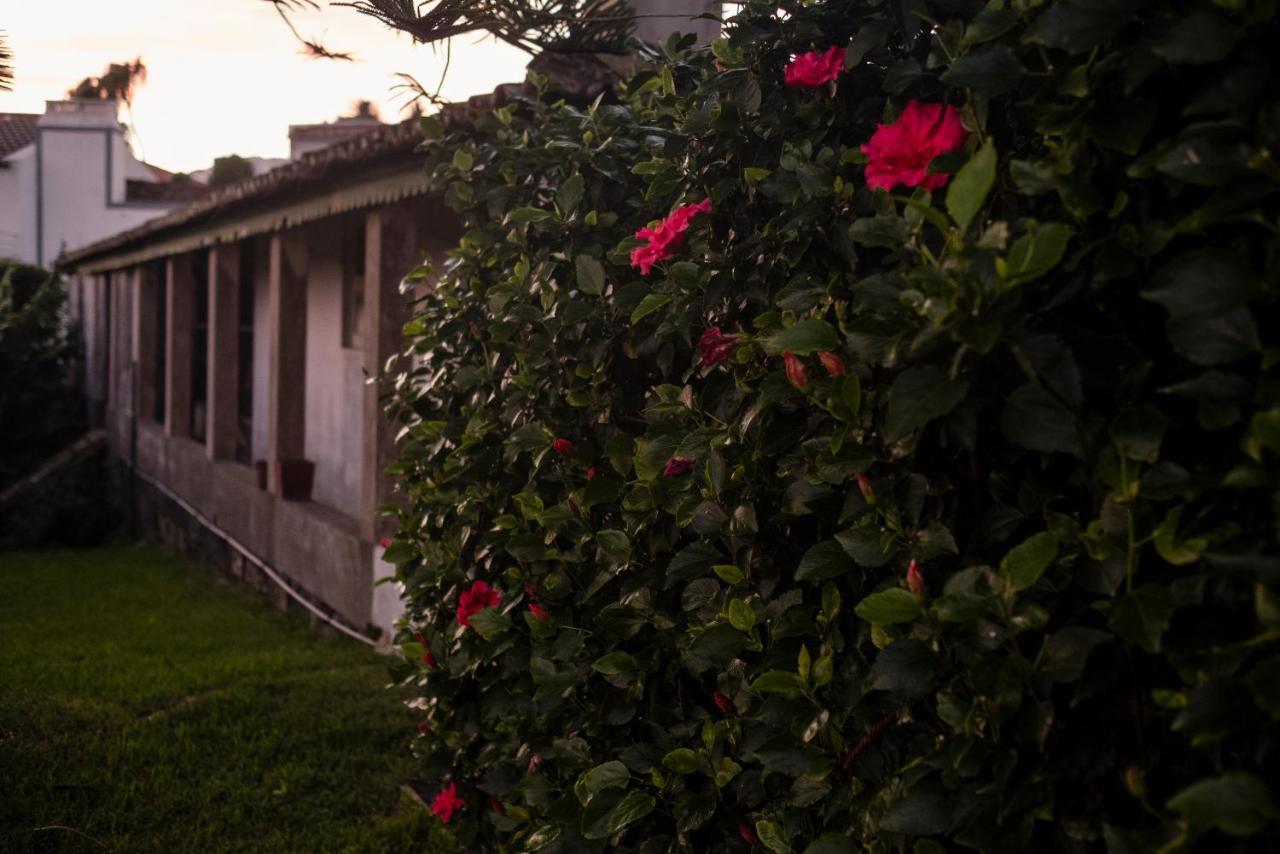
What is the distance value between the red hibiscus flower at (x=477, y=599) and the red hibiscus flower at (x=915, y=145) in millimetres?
1762

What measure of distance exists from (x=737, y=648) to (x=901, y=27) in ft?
3.42

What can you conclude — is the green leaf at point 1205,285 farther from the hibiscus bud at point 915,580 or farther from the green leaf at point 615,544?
the green leaf at point 615,544

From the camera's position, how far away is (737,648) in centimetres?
218

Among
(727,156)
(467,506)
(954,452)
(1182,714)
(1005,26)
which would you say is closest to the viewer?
(1182,714)

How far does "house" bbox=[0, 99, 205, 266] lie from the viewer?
3017 centimetres

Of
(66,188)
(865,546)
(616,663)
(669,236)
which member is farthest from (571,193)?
(66,188)

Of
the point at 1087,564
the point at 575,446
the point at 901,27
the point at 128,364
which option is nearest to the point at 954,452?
the point at 1087,564

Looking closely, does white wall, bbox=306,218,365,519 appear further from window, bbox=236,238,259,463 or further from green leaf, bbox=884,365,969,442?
green leaf, bbox=884,365,969,442

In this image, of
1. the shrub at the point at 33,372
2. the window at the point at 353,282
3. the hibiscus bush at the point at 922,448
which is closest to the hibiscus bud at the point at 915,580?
the hibiscus bush at the point at 922,448

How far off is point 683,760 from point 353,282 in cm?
858

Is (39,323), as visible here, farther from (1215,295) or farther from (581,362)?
(1215,295)

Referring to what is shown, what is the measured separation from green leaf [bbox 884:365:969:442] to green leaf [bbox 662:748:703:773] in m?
0.91

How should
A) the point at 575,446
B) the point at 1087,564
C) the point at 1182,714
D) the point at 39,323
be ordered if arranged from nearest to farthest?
the point at 1182,714
the point at 1087,564
the point at 575,446
the point at 39,323

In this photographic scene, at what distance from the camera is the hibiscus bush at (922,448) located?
140 centimetres
